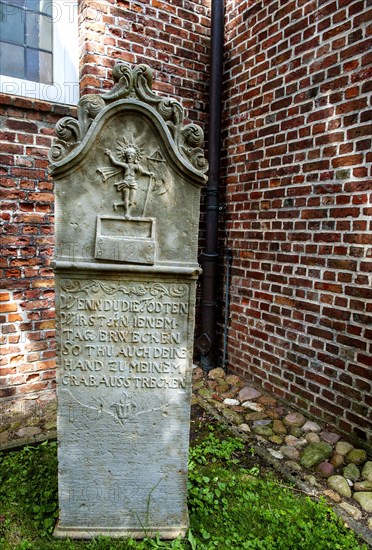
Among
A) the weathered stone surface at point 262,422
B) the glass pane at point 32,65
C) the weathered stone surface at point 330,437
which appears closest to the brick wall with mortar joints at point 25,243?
the glass pane at point 32,65

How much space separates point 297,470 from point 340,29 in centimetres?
302

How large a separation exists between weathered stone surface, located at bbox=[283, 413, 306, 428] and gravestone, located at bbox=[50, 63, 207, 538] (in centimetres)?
131

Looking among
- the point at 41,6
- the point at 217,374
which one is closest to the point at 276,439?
the point at 217,374

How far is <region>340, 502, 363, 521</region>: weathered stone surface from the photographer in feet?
6.82

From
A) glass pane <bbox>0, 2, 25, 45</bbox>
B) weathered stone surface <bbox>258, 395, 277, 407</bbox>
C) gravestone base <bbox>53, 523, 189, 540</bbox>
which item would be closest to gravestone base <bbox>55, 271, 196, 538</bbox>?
gravestone base <bbox>53, 523, 189, 540</bbox>

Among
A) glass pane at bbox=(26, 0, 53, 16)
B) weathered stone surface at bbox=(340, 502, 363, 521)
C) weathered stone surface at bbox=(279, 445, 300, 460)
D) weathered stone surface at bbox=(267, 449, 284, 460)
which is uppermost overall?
glass pane at bbox=(26, 0, 53, 16)

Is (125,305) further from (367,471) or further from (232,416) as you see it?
(367,471)

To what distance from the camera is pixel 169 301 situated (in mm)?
1823

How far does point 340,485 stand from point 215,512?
810 mm

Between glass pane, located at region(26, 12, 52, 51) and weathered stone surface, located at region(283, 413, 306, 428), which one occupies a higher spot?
glass pane, located at region(26, 12, 52, 51)

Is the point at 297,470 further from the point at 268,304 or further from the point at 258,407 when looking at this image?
the point at 268,304

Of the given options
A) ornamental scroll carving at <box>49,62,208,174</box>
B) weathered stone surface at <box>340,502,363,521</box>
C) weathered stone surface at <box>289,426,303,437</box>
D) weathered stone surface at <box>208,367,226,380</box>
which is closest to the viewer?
ornamental scroll carving at <box>49,62,208,174</box>

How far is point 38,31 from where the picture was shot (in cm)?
320

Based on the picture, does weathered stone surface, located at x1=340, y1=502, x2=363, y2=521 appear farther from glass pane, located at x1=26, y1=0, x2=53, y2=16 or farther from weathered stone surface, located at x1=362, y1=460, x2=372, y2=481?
glass pane, located at x1=26, y1=0, x2=53, y2=16
